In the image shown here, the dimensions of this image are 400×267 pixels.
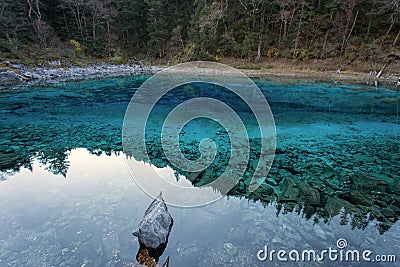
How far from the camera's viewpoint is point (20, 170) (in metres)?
6.04

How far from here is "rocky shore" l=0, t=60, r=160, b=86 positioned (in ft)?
65.1

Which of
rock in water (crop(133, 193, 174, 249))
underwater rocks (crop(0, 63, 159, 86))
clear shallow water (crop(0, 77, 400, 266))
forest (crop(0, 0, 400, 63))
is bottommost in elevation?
clear shallow water (crop(0, 77, 400, 266))

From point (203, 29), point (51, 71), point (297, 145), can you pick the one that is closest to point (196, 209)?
point (297, 145)

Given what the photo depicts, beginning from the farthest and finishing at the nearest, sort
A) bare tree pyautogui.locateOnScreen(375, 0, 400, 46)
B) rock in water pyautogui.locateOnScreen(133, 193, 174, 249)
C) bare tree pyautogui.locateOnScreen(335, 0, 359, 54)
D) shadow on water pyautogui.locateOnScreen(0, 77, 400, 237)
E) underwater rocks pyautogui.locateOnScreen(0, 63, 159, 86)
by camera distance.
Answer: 1. bare tree pyautogui.locateOnScreen(335, 0, 359, 54)
2. bare tree pyautogui.locateOnScreen(375, 0, 400, 46)
3. underwater rocks pyautogui.locateOnScreen(0, 63, 159, 86)
4. shadow on water pyautogui.locateOnScreen(0, 77, 400, 237)
5. rock in water pyautogui.locateOnScreen(133, 193, 174, 249)

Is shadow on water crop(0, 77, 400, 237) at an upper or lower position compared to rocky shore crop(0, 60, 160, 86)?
lower

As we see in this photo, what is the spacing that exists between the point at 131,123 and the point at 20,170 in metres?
4.80

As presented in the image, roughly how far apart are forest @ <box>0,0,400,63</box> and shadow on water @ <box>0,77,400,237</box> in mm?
15167

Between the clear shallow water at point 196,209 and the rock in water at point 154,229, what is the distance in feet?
0.56

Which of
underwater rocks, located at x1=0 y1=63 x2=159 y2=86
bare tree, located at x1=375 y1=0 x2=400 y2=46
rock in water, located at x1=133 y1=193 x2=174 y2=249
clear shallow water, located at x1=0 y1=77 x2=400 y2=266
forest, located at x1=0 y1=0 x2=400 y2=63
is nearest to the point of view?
rock in water, located at x1=133 y1=193 x2=174 y2=249

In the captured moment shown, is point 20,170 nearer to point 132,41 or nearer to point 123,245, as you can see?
point 123,245

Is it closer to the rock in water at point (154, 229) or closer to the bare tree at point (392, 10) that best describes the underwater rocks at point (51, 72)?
the rock in water at point (154, 229)

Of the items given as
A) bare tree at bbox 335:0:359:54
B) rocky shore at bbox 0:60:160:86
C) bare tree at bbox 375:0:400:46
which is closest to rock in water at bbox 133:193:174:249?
rocky shore at bbox 0:60:160:86

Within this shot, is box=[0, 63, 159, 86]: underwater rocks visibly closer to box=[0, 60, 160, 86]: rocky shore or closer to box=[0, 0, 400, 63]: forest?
box=[0, 60, 160, 86]: rocky shore

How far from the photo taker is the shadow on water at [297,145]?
4.98 meters
